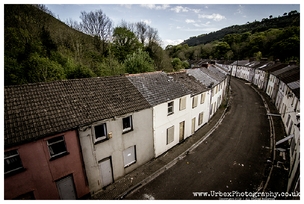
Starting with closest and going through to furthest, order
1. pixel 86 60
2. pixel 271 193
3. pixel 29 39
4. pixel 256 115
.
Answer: pixel 271 193 → pixel 29 39 → pixel 256 115 → pixel 86 60

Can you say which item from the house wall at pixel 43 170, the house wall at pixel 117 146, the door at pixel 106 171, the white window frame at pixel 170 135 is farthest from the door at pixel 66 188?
the white window frame at pixel 170 135

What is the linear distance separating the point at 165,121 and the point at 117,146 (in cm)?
488

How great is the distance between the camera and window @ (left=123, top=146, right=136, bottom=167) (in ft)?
38.0

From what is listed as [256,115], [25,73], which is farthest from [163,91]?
[256,115]

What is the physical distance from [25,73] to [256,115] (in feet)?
98.7

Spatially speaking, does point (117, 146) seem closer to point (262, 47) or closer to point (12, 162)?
point (12, 162)

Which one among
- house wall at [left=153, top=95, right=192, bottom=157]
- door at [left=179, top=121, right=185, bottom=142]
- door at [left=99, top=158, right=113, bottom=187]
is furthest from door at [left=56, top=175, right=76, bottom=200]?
door at [left=179, top=121, right=185, bottom=142]

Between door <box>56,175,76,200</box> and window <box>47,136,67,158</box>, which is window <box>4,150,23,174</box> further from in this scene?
door <box>56,175,76,200</box>

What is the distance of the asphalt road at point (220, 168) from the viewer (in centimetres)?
1042

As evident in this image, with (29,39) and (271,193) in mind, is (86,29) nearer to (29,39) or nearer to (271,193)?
(29,39)

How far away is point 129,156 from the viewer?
11.8 metres

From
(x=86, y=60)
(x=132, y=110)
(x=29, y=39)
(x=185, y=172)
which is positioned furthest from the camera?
(x=86, y=60)

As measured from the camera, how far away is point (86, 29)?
34094 millimetres

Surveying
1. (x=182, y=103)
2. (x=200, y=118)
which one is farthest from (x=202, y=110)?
(x=182, y=103)
